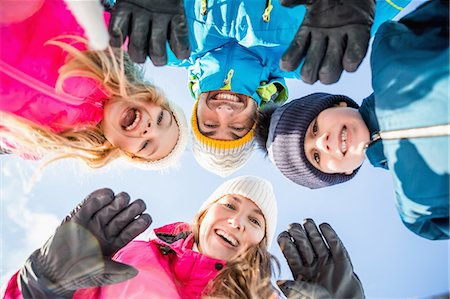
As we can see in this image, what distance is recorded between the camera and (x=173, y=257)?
2561 mm

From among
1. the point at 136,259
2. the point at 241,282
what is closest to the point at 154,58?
the point at 136,259

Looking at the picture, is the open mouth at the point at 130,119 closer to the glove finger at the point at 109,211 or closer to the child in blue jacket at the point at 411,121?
the glove finger at the point at 109,211

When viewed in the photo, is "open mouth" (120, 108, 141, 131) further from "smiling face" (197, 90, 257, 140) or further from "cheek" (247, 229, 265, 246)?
"cheek" (247, 229, 265, 246)

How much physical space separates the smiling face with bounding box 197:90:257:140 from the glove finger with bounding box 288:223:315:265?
93 centimetres

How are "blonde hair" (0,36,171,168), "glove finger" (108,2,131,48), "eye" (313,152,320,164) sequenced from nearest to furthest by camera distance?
1. "glove finger" (108,2,131,48)
2. "blonde hair" (0,36,171,168)
3. "eye" (313,152,320,164)

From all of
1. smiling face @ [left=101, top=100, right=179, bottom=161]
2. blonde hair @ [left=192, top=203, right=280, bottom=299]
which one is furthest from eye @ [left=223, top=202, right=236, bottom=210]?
smiling face @ [left=101, top=100, right=179, bottom=161]

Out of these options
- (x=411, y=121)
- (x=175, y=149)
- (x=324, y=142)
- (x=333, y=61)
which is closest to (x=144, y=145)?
(x=175, y=149)

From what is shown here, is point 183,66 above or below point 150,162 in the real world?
above

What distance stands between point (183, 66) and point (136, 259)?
143cm

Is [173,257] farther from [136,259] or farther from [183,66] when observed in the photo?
[183,66]

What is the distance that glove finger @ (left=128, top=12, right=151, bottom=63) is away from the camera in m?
1.73

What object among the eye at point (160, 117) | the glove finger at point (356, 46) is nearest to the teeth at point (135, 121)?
the eye at point (160, 117)

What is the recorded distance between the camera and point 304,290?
73.0 inches

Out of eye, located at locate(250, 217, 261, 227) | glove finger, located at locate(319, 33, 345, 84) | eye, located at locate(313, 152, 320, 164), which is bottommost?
eye, located at locate(250, 217, 261, 227)
